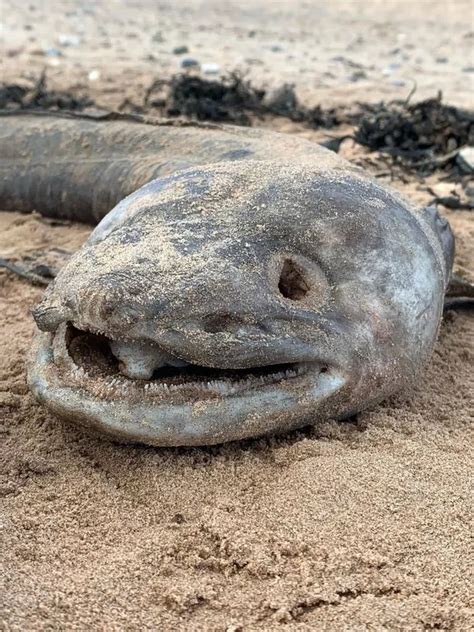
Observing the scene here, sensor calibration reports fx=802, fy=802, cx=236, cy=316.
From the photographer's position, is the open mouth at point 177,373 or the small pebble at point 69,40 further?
the small pebble at point 69,40

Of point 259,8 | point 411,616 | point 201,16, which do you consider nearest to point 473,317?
point 411,616

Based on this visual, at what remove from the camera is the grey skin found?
2.46 meters

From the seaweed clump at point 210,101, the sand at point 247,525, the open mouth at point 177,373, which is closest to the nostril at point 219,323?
the open mouth at point 177,373

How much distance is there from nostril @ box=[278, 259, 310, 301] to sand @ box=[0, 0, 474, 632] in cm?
46

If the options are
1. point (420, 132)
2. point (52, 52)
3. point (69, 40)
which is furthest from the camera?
point (69, 40)

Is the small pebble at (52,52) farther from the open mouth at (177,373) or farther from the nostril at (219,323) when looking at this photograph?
the nostril at (219,323)

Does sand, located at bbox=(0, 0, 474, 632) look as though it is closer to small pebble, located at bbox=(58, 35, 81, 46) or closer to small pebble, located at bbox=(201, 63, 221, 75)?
small pebble, located at bbox=(201, 63, 221, 75)

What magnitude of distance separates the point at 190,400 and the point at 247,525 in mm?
428

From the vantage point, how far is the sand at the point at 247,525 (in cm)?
199

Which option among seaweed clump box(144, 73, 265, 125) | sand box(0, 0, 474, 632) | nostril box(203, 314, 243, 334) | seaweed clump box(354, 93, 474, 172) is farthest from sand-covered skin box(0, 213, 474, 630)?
seaweed clump box(144, 73, 265, 125)

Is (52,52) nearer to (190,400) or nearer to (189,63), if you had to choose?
(189,63)

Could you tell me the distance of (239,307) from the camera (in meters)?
2.46

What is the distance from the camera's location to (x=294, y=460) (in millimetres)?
2557

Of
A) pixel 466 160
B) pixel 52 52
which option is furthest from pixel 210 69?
pixel 466 160
